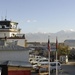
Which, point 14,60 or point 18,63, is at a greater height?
point 14,60

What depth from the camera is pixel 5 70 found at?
29.2 m

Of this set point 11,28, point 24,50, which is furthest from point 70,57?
point 24,50

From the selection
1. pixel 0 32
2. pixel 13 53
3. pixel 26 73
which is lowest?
pixel 26 73

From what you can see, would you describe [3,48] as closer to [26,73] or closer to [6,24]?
[26,73]

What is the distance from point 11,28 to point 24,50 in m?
30.6

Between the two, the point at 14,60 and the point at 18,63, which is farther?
the point at 14,60

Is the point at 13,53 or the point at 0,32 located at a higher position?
the point at 0,32

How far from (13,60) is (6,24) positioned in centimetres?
3123

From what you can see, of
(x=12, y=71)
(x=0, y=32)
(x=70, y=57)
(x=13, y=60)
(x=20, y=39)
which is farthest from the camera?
(x=70, y=57)

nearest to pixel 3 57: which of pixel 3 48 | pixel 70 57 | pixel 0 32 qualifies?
pixel 3 48

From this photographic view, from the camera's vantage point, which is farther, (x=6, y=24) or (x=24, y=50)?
(x=6, y=24)

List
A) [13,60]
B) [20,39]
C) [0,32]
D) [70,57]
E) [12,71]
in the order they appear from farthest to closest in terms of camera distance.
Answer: [70,57]
[0,32]
[20,39]
[13,60]
[12,71]

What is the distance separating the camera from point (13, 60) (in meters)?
31.2

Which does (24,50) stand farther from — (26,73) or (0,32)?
(0,32)
